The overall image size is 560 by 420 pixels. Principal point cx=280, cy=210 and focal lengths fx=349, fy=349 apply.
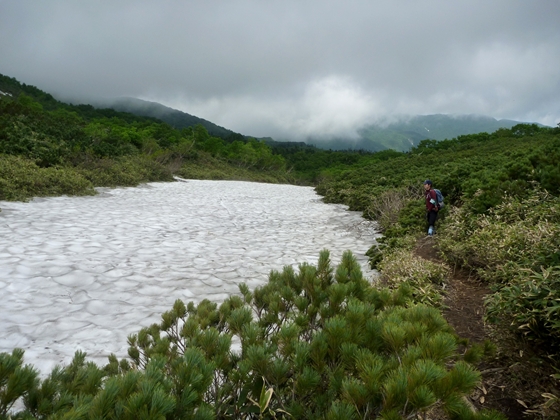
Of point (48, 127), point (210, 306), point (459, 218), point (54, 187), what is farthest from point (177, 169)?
point (210, 306)

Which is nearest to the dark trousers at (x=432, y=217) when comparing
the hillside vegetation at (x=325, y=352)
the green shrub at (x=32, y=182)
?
the hillside vegetation at (x=325, y=352)

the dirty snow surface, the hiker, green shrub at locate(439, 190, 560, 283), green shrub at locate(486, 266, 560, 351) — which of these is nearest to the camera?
green shrub at locate(486, 266, 560, 351)

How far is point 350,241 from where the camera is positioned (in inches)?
337

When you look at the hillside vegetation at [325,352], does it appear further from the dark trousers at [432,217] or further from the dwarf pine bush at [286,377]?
the dark trousers at [432,217]

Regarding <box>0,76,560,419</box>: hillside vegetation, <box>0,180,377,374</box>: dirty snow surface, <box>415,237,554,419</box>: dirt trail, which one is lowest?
<box>0,180,377,374</box>: dirty snow surface

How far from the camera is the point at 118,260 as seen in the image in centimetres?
605

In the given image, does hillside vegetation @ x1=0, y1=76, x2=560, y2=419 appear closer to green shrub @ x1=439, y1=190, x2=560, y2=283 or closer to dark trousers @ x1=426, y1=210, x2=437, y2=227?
green shrub @ x1=439, y1=190, x2=560, y2=283

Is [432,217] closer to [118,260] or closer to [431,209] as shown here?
[431,209]

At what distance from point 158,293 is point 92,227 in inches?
171

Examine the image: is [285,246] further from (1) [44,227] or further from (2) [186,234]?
Answer: (1) [44,227]

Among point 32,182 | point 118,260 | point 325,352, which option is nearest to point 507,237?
point 325,352

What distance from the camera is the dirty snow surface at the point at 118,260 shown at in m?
3.73

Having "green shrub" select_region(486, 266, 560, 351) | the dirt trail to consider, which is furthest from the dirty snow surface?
"green shrub" select_region(486, 266, 560, 351)

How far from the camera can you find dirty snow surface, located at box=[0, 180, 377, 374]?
373cm
